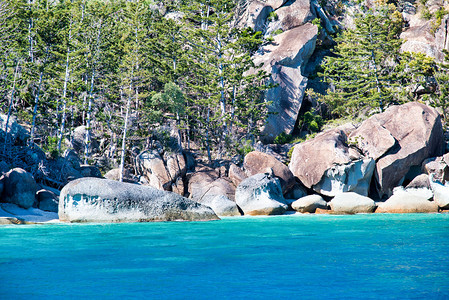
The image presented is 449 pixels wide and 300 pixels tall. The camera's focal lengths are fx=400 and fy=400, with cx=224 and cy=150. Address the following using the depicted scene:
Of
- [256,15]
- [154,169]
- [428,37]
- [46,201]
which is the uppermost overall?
[256,15]

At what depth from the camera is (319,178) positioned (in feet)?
80.7

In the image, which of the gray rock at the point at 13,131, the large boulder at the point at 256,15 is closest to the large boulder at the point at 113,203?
the gray rock at the point at 13,131

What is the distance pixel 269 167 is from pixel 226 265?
18.1 meters

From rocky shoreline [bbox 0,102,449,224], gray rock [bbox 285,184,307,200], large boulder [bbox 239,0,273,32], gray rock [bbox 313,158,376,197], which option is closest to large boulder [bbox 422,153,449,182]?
rocky shoreline [bbox 0,102,449,224]

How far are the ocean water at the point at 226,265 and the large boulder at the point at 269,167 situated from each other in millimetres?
13038

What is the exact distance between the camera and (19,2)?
28.9m

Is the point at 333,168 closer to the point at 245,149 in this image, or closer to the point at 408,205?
the point at 408,205

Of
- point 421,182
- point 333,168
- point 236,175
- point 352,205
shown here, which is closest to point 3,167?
point 236,175

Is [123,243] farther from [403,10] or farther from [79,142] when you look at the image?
[403,10]

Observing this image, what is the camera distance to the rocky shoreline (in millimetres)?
17625

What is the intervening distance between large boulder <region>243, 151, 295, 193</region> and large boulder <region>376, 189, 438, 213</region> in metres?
5.84

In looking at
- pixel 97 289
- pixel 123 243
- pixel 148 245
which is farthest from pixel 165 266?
pixel 123 243

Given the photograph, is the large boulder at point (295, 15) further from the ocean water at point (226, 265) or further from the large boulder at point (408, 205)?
the ocean water at point (226, 265)

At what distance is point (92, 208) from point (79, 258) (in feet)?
26.6
